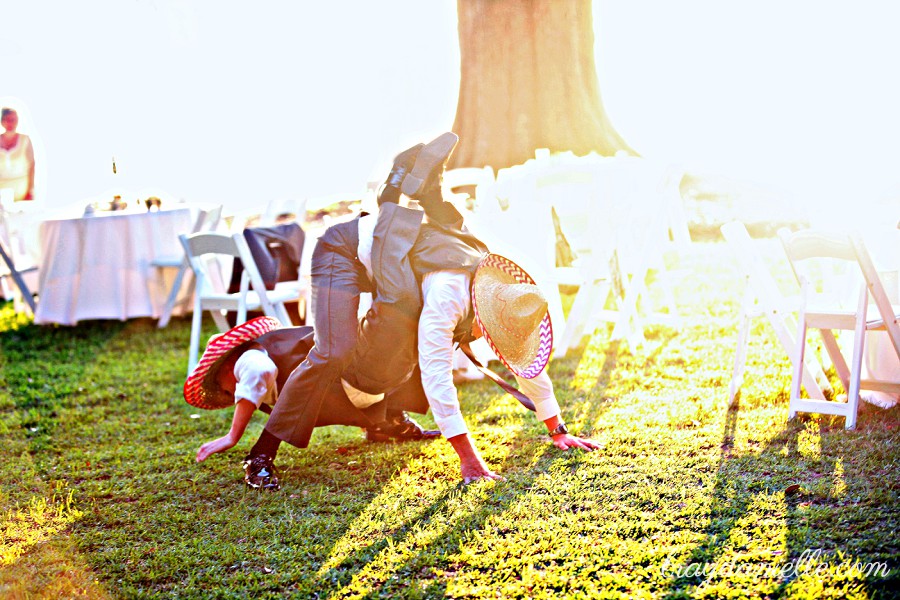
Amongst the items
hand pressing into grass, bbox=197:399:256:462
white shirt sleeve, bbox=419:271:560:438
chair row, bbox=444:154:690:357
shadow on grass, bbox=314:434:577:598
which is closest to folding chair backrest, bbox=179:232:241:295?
chair row, bbox=444:154:690:357

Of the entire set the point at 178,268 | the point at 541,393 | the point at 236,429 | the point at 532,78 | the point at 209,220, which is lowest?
the point at 236,429

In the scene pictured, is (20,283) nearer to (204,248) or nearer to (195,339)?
(195,339)

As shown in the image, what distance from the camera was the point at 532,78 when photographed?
31.7 ft

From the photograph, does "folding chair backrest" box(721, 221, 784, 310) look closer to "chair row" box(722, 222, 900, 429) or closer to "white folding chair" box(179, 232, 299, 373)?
"chair row" box(722, 222, 900, 429)

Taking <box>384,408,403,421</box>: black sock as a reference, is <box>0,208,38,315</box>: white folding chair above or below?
above

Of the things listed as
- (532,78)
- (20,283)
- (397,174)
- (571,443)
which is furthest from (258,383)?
(532,78)

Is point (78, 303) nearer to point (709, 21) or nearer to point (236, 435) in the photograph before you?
point (236, 435)

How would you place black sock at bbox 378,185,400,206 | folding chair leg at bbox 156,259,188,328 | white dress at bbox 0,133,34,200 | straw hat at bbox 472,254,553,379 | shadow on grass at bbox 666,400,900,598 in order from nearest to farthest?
shadow on grass at bbox 666,400,900,598 → straw hat at bbox 472,254,553,379 → black sock at bbox 378,185,400,206 → folding chair leg at bbox 156,259,188,328 → white dress at bbox 0,133,34,200

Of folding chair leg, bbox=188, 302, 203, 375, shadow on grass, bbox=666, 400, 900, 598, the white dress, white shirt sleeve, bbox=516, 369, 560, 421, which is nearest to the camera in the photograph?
shadow on grass, bbox=666, 400, 900, 598

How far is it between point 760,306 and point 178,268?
5205mm

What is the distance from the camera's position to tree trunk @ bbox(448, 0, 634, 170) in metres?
9.59

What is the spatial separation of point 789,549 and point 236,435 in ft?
7.33

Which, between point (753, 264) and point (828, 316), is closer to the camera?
point (828, 316)

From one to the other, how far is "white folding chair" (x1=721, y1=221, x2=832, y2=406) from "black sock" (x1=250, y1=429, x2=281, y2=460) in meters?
2.22
